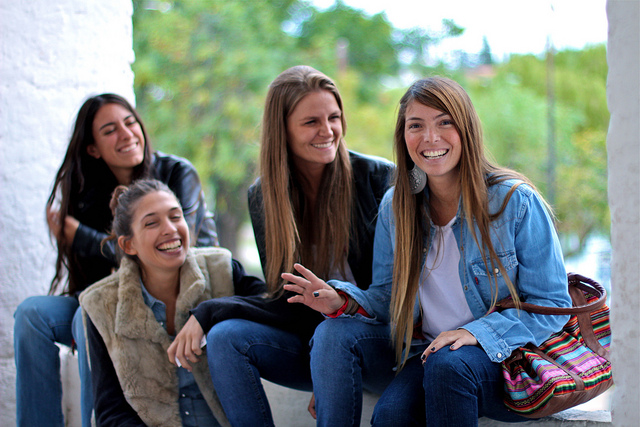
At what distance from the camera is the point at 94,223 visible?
2670 millimetres

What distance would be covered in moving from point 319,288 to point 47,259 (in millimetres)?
1739

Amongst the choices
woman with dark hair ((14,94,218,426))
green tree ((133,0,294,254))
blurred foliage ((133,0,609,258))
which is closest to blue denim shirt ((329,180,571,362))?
woman with dark hair ((14,94,218,426))

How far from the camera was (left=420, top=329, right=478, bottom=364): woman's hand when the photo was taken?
163 cm

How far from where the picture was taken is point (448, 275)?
1.87 m

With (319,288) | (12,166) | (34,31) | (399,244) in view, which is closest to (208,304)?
(319,288)

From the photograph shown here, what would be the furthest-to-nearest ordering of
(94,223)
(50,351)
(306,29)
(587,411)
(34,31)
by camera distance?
1. (306,29)
2. (34,31)
3. (94,223)
4. (50,351)
5. (587,411)

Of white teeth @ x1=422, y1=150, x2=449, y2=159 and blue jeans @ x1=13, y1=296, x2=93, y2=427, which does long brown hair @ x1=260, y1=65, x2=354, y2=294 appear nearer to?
white teeth @ x1=422, y1=150, x2=449, y2=159

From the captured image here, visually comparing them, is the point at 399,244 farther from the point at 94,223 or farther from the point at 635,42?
the point at 94,223

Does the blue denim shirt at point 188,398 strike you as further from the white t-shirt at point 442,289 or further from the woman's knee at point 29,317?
the white t-shirt at point 442,289

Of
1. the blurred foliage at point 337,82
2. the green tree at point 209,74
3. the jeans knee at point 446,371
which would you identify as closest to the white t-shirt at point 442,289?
the jeans knee at point 446,371

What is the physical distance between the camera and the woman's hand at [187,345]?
6.60 feet

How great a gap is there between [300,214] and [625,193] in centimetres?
111

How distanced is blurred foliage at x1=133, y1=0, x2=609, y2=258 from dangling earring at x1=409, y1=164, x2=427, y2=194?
5593 millimetres

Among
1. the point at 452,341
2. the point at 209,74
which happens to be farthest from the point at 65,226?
the point at 209,74
